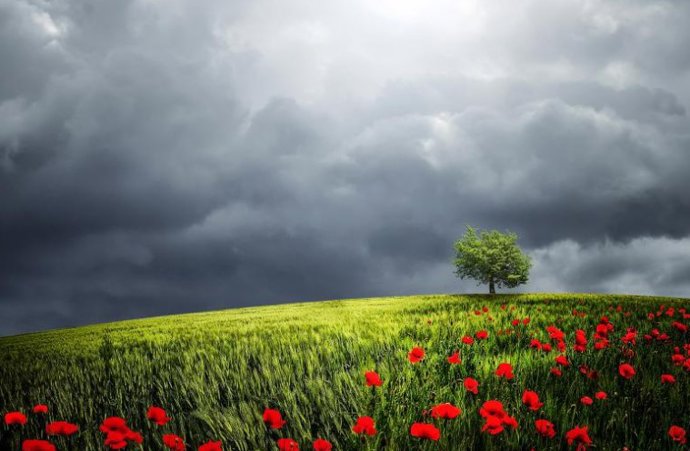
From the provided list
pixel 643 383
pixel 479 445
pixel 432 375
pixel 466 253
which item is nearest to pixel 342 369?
pixel 432 375

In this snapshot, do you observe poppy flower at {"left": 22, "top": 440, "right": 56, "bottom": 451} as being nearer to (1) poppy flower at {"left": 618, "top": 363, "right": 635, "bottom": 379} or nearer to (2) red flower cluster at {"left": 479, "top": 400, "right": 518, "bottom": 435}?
(2) red flower cluster at {"left": 479, "top": 400, "right": 518, "bottom": 435}

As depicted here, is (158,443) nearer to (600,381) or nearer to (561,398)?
(561,398)

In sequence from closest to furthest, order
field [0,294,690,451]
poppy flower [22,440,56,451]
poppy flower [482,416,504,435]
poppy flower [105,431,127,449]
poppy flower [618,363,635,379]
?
1. poppy flower [22,440,56,451]
2. poppy flower [105,431,127,449]
3. poppy flower [482,416,504,435]
4. field [0,294,690,451]
5. poppy flower [618,363,635,379]

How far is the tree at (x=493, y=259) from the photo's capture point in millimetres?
30594

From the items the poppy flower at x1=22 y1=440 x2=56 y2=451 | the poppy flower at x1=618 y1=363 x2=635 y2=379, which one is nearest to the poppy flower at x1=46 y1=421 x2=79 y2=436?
the poppy flower at x1=22 y1=440 x2=56 y2=451

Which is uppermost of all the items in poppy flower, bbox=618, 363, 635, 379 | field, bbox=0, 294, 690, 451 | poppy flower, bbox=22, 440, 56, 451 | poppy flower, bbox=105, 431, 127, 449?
poppy flower, bbox=22, 440, 56, 451

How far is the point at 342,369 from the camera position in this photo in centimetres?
421

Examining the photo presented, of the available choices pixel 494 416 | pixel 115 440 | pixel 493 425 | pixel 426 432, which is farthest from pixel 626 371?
pixel 115 440

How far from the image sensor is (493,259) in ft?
101

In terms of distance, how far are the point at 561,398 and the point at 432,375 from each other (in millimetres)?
1105

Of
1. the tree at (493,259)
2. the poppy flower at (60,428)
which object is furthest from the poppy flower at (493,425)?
the tree at (493,259)

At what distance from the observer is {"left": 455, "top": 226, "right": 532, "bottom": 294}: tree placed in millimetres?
30594

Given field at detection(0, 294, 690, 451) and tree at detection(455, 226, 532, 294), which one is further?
tree at detection(455, 226, 532, 294)

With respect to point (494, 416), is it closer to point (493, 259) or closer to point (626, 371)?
point (626, 371)
